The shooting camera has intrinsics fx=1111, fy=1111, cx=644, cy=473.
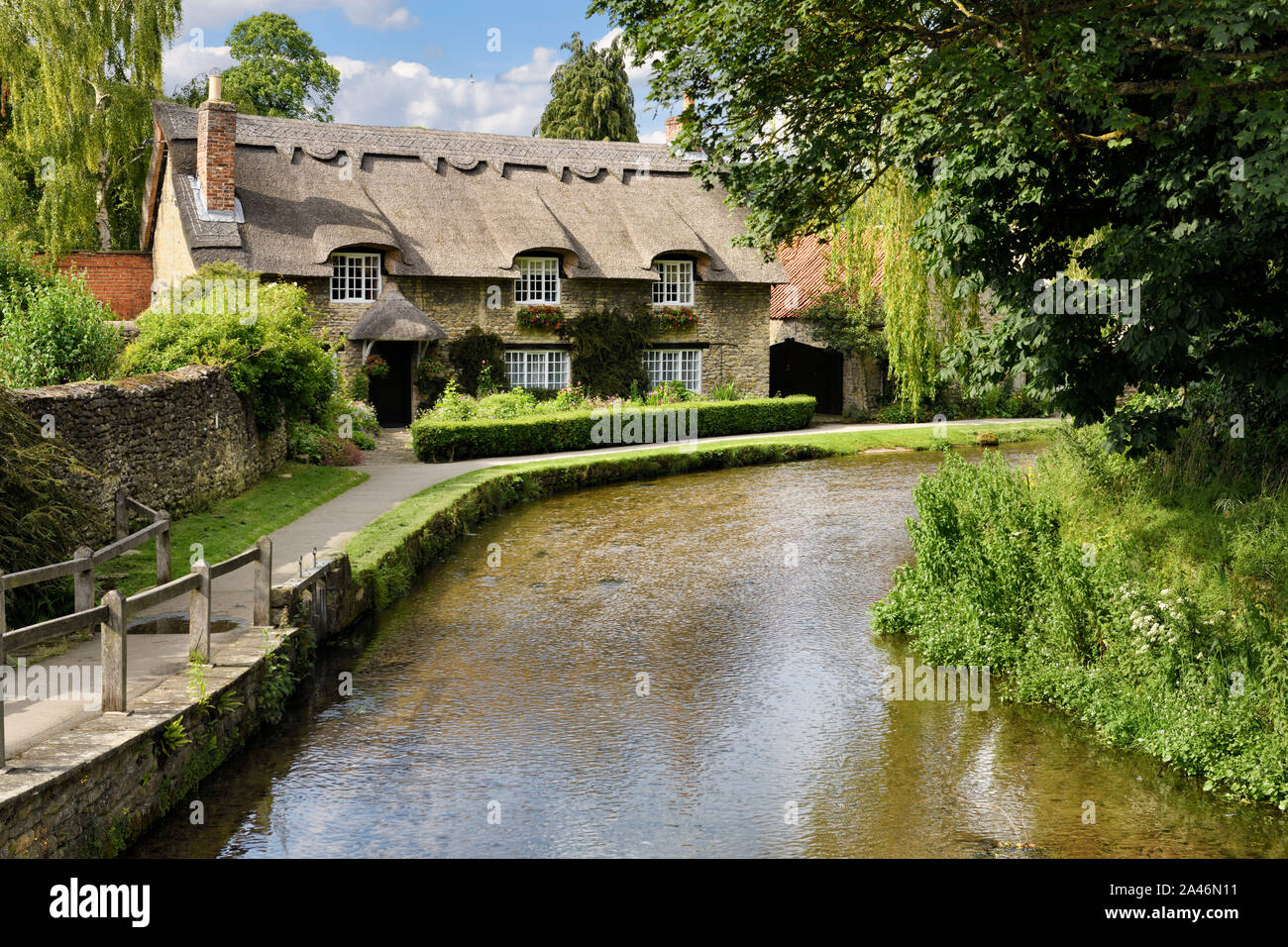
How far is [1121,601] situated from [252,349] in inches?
513

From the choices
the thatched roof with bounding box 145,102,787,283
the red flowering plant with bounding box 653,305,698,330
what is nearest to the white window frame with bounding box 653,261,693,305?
the red flowering plant with bounding box 653,305,698,330

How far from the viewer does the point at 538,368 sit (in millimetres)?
28844

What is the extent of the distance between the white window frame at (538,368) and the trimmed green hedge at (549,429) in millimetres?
3357

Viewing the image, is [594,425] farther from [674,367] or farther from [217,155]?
[217,155]

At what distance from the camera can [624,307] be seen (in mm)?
29781

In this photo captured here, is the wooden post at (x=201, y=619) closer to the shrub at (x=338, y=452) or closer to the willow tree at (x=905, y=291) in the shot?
the shrub at (x=338, y=452)

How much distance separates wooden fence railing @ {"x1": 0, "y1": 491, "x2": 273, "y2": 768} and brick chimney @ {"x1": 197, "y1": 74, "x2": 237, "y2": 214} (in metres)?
15.6

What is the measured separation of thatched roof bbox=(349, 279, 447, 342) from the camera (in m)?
25.4

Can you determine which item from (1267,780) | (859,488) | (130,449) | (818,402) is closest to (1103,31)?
(1267,780)

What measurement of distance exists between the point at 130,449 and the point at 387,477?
23.2 ft

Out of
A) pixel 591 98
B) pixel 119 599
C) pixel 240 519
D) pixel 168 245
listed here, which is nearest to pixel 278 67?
pixel 591 98

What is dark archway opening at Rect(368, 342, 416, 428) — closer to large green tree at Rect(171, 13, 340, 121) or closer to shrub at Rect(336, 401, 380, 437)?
shrub at Rect(336, 401, 380, 437)

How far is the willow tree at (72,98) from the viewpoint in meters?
29.7

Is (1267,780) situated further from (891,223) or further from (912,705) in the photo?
(891,223)
